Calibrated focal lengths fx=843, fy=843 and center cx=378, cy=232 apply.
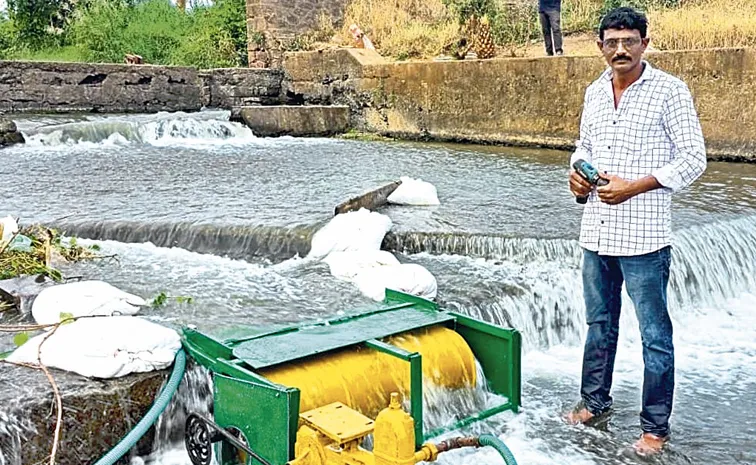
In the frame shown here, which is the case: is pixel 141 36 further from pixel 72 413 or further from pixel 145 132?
pixel 72 413

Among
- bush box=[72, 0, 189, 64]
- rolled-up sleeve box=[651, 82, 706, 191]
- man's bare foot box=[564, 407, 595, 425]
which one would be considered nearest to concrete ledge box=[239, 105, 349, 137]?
bush box=[72, 0, 189, 64]

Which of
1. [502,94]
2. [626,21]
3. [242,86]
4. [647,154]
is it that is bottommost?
[647,154]

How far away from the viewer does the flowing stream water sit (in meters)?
3.83

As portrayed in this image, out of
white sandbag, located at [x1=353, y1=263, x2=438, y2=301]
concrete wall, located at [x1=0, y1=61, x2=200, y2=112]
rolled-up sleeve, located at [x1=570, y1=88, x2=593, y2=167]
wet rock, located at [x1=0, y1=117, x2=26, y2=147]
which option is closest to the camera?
rolled-up sleeve, located at [x1=570, y1=88, x2=593, y2=167]

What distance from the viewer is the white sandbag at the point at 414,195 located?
23.2 ft

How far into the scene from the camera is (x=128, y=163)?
384 inches

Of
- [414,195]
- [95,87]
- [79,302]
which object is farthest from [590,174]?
[95,87]

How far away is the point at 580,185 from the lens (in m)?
3.35

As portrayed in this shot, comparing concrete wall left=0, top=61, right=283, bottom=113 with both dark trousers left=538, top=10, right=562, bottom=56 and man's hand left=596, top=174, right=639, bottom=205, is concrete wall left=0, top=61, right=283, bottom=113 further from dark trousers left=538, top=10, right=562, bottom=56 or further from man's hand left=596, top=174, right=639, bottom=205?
man's hand left=596, top=174, right=639, bottom=205

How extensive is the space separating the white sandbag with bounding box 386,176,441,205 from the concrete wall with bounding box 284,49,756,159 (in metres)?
4.43

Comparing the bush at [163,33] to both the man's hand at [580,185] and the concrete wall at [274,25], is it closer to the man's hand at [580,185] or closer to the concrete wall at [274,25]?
the concrete wall at [274,25]

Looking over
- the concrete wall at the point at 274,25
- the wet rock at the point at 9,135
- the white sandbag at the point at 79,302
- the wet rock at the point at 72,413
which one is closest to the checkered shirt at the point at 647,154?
the wet rock at the point at 72,413

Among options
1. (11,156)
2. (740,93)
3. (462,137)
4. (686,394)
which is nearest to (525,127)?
(462,137)

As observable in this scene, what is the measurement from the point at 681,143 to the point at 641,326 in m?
0.75
